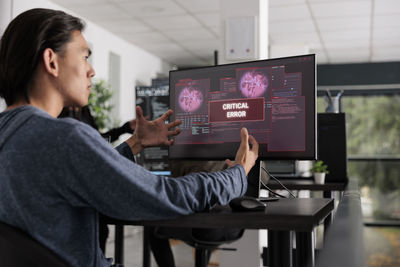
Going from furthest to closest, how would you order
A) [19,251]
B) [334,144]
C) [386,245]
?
[386,245]
[334,144]
[19,251]

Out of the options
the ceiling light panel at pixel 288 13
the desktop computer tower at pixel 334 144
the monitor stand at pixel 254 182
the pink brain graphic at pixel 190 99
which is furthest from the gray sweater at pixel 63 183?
the ceiling light panel at pixel 288 13

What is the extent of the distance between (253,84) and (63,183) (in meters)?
0.82

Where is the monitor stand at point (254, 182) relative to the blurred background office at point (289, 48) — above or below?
below

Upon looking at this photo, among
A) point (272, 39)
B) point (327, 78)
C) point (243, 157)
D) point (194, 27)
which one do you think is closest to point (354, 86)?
point (327, 78)

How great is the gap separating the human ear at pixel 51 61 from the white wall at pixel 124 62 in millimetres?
4068

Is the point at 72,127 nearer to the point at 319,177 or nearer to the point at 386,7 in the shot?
the point at 319,177

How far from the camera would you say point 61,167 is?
32.4 inches

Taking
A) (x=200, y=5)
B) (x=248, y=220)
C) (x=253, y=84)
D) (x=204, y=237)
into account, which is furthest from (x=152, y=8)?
(x=248, y=220)

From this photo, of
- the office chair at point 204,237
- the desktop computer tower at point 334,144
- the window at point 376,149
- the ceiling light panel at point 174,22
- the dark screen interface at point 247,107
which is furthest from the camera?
the window at point 376,149

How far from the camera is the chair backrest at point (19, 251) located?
29.1 inches

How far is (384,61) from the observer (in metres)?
7.56

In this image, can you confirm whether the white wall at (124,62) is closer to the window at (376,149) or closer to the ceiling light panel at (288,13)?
the ceiling light panel at (288,13)

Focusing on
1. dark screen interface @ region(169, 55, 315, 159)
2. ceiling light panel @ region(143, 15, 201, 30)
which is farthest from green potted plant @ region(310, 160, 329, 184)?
ceiling light panel @ region(143, 15, 201, 30)

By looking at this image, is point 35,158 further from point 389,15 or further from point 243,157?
point 389,15
